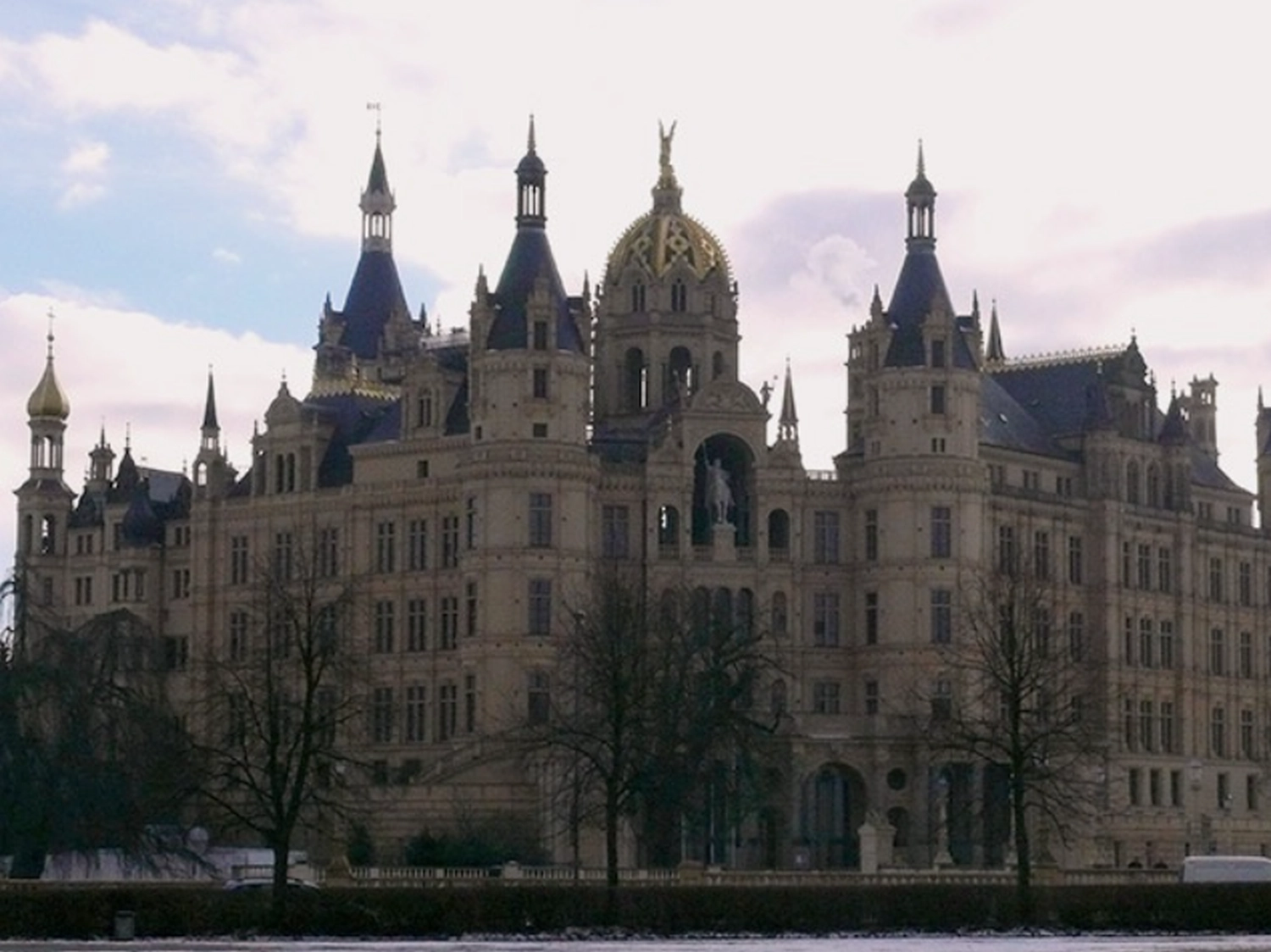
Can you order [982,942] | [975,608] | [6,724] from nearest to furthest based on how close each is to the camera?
[982,942] → [6,724] → [975,608]

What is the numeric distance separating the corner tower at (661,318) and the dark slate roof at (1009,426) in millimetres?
10300

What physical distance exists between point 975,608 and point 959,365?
9.38 m

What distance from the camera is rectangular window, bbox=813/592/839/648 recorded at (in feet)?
438

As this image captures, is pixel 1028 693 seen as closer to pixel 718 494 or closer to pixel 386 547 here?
pixel 718 494

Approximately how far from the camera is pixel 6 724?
88.3 meters

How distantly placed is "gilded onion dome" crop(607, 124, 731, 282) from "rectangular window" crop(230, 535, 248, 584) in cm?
1793

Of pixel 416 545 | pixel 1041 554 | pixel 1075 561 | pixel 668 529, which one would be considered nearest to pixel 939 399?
pixel 1041 554

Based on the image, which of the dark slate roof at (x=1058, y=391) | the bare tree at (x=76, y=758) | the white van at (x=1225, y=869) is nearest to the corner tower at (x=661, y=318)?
the dark slate roof at (x=1058, y=391)

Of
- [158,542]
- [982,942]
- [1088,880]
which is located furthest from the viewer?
[158,542]

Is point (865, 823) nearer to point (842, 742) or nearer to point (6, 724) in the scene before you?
point (842, 742)

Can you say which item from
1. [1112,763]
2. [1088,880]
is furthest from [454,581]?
[1088,880]

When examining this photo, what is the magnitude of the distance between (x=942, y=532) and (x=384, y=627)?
21.7 metres

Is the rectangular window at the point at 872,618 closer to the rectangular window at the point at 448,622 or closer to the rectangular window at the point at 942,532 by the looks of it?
the rectangular window at the point at 942,532

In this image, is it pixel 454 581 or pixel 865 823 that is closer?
pixel 865 823
